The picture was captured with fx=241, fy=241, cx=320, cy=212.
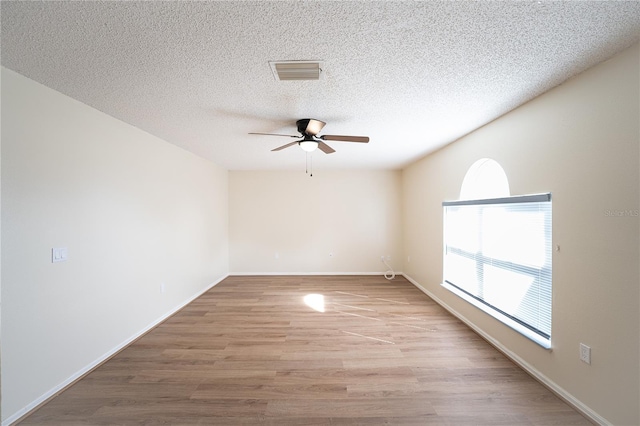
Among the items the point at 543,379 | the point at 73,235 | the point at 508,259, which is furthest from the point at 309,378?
the point at 73,235

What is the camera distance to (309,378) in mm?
2031

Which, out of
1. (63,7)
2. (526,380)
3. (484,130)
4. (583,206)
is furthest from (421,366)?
(63,7)

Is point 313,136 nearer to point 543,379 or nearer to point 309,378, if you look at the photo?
point 309,378

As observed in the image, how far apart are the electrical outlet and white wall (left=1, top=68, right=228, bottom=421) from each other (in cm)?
385

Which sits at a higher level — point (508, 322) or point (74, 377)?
point (508, 322)

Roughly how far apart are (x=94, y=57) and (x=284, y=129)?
1.63m

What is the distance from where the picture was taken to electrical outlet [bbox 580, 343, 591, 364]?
162cm

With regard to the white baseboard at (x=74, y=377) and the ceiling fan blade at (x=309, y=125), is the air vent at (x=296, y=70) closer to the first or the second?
the ceiling fan blade at (x=309, y=125)

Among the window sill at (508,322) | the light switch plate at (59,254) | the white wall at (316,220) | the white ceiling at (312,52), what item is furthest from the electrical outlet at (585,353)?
the light switch plate at (59,254)

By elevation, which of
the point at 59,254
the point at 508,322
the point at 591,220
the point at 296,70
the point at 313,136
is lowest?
the point at 508,322

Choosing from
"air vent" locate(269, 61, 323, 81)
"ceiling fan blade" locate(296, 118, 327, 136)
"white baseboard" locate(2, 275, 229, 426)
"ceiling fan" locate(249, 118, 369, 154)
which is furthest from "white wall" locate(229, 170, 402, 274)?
"air vent" locate(269, 61, 323, 81)

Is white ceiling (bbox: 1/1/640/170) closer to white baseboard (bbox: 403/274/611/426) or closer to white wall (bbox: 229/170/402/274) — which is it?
white baseboard (bbox: 403/274/611/426)

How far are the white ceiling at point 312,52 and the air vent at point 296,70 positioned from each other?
6 cm

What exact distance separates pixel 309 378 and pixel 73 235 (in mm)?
2328
